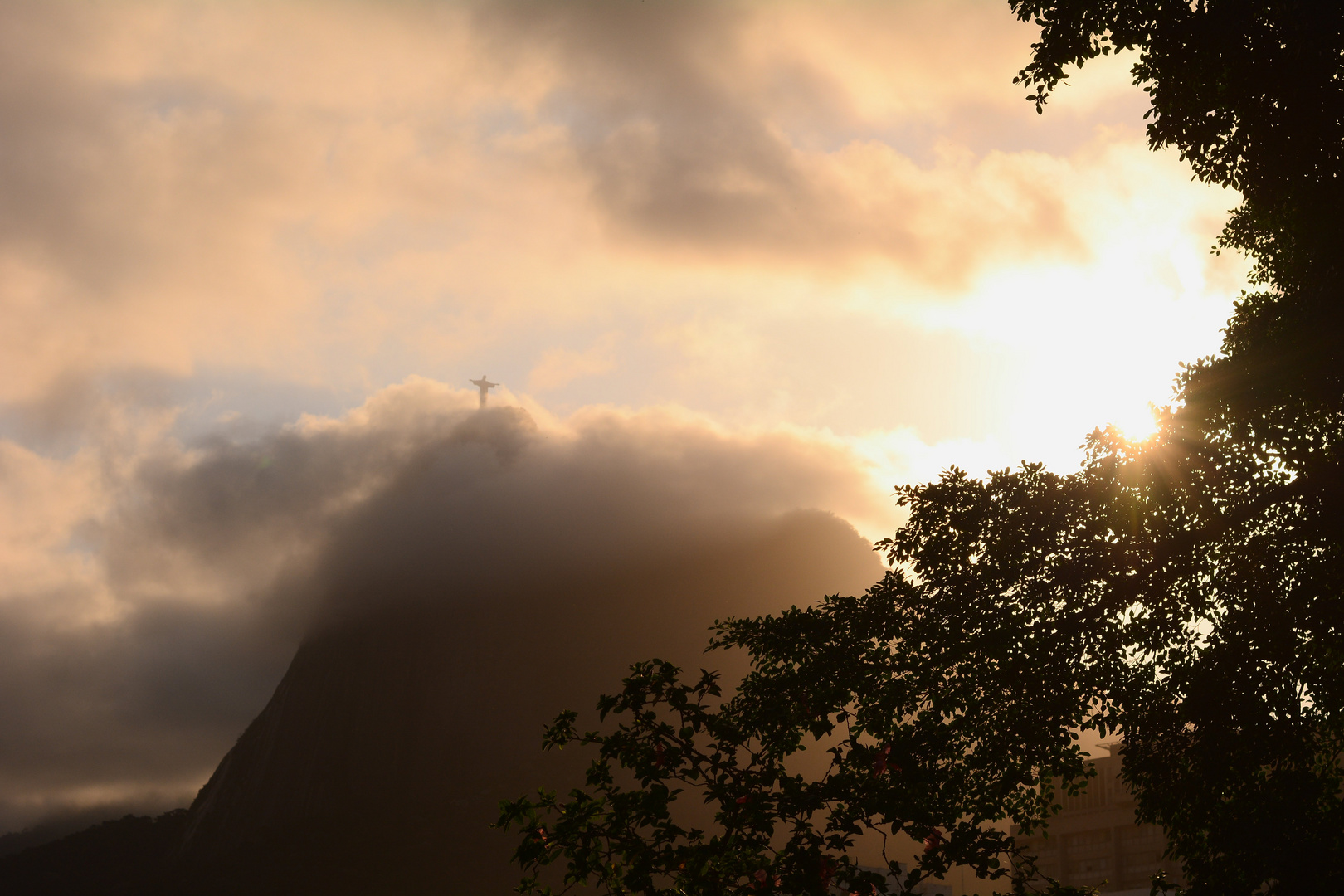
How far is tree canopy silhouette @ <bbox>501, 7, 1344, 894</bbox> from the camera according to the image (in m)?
9.93

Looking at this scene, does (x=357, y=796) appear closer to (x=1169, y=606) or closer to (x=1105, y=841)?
(x=1105, y=841)

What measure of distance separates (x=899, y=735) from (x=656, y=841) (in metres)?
3.13

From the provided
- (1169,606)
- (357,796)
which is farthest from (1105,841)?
(357,796)

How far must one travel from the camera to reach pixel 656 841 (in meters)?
8.36

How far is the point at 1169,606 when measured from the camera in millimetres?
10969

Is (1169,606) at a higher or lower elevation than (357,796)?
higher

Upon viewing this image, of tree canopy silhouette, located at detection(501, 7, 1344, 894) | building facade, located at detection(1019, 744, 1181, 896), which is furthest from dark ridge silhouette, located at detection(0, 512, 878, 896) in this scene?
tree canopy silhouette, located at detection(501, 7, 1344, 894)

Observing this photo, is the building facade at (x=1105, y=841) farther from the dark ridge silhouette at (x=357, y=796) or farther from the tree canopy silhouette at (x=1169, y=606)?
the dark ridge silhouette at (x=357, y=796)

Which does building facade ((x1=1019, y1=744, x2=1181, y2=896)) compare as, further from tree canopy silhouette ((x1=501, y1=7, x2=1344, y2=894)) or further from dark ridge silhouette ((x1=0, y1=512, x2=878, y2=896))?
dark ridge silhouette ((x1=0, y1=512, x2=878, y2=896))

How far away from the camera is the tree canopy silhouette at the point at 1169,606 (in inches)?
391

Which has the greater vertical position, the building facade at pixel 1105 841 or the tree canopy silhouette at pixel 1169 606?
the tree canopy silhouette at pixel 1169 606

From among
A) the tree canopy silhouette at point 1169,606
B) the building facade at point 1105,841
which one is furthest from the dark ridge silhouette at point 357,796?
the tree canopy silhouette at point 1169,606

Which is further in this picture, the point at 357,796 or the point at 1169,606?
the point at 357,796

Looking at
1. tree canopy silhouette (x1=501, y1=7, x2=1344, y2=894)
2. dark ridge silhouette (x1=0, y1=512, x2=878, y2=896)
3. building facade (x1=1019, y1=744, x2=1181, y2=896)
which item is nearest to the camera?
tree canopy silhouette (x1=501, y1=7, x2=1344, y2=894)
